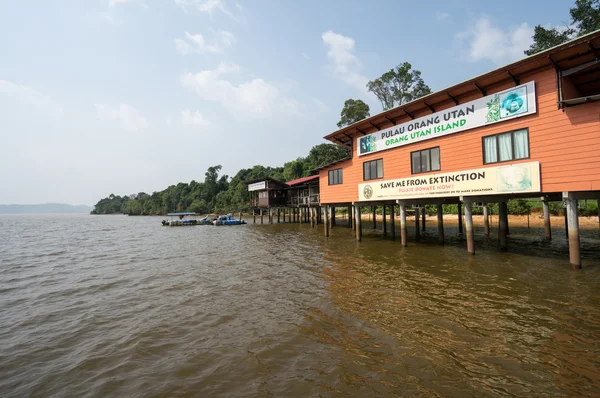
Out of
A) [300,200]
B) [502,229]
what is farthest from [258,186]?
[502,229]

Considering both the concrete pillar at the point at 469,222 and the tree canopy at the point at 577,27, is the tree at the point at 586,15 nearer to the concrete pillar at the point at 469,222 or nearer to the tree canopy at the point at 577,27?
the tree canopy at the point at 577,27

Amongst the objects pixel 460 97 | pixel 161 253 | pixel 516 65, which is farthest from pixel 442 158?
pixel 161 253

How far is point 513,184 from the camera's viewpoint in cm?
1224

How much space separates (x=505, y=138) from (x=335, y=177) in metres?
11.9

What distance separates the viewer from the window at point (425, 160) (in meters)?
15.4

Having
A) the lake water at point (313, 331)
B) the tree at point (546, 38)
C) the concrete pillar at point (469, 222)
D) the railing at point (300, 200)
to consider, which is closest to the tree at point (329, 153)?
the railing at point (300, 200)

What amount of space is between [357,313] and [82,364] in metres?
6.50

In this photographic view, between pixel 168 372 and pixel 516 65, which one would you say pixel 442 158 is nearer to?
pixel 516 65

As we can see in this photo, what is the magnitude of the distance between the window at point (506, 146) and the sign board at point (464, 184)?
411 mm

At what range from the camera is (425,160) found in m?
15.9

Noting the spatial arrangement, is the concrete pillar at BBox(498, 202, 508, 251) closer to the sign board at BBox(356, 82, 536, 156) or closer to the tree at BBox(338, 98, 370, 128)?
the sign board at BBox(356, 82, 536, 156)

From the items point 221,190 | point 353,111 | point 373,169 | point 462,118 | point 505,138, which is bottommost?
point 373,169

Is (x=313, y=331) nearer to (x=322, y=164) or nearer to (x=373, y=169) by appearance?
(x=373, y=169)

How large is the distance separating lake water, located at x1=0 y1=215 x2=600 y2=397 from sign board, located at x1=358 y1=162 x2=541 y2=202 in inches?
136
